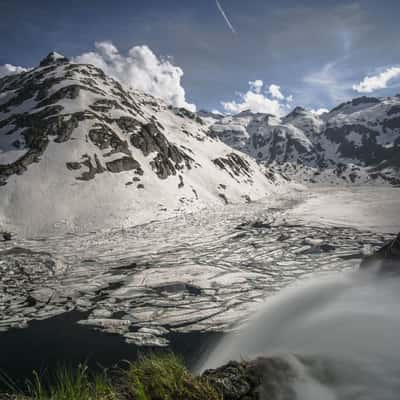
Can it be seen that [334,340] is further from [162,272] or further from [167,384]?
[162,272]

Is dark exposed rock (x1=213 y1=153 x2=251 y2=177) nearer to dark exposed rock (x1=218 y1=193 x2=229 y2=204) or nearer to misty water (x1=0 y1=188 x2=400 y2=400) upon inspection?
dark exposed rock (x1=218 y1=193 x2=229 y2=204)

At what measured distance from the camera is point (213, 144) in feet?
323

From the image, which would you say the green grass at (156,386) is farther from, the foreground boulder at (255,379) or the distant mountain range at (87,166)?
the distant mountain range at (87,166)

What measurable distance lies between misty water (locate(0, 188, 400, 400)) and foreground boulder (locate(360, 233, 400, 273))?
0.74m

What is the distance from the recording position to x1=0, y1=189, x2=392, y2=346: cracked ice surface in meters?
9.83

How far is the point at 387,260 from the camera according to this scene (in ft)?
31.5

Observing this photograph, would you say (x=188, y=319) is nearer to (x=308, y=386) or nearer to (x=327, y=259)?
(x=308, y=386)

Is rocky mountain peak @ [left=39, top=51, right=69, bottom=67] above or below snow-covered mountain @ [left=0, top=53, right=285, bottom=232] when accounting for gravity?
above

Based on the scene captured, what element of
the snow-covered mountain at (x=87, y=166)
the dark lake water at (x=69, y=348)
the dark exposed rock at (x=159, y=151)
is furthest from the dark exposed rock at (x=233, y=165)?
the dark lake water at (x=69, y=348)

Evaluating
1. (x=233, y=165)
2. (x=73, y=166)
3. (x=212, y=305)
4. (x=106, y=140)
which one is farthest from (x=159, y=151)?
(x=212, y=305)

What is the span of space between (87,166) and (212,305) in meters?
34.3

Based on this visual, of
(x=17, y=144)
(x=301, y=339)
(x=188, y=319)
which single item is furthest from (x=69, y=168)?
(x=301, y=339)

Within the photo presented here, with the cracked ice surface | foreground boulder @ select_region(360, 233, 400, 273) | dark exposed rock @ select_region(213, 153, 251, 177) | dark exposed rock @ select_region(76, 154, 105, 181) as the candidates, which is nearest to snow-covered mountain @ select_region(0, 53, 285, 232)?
dark exposed rock @ select_region(76, 154, 105, 181)

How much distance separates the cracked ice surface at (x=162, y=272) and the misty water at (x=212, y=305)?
7 centimetres
